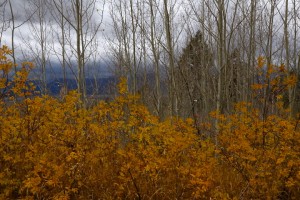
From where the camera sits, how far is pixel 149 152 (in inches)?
122

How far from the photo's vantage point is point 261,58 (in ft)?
10.9

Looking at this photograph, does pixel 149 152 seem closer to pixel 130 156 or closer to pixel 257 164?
pixel 130 156

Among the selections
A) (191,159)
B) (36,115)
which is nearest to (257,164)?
(191,159)

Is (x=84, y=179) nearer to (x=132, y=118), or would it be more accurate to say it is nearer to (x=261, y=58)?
(x=132, y=118)

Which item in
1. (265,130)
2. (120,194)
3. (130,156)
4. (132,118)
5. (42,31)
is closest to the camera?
(130,156)

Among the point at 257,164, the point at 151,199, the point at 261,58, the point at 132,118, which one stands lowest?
the point at 151,199

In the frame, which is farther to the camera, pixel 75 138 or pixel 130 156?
pixel 75 138

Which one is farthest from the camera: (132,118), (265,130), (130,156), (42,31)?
(42,31)

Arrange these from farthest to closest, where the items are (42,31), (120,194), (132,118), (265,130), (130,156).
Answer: (42,31) < (265,130) < (120,194) < (132,118) < (130,156)

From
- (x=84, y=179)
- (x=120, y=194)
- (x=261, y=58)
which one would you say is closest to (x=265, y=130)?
(x=261, y=58)

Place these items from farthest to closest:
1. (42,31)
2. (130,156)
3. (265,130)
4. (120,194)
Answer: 1. (42,31)
2. (265,130)
3. (120,194)
4. (130,156)

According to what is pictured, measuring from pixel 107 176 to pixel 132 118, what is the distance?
0.85 metres

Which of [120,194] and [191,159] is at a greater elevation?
[191,159]

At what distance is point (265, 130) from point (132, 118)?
5.45ft
